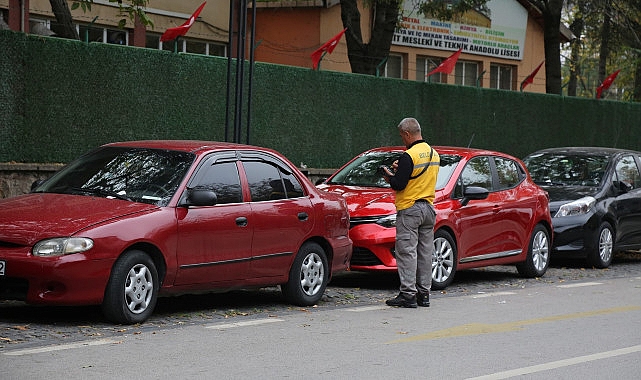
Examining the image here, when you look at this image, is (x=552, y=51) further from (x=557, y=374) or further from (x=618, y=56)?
(x=557, y=374)

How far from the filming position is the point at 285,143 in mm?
20516

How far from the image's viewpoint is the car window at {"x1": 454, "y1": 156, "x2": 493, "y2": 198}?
14.1 m

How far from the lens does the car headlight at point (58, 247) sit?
30.7ft

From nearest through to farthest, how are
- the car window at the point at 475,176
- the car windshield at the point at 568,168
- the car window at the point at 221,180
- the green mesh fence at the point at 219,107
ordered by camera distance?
1. the car window at the point at 221,180
2. the car window at the point at 475,176
3. the green mesh fence at the point at 219,107
4. the car windshield at the point at 568,168

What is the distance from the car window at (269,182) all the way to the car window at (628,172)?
7.83 metres

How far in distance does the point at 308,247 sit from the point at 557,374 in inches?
161

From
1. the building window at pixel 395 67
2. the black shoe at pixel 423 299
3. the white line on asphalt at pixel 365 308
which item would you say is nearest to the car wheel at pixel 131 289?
the white line on asphalt at pixel 365 308

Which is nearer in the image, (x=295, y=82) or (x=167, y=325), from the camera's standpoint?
(x=167, y=325)

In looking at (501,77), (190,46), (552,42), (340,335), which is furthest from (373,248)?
(501,77)

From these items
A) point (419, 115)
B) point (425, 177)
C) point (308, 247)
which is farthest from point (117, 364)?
point (419, 115)

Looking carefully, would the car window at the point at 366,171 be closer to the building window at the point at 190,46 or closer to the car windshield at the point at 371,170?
the car windshield at the point at 371,170

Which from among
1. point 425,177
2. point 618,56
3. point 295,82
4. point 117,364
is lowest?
point 117,364

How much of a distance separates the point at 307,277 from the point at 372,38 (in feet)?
40.6

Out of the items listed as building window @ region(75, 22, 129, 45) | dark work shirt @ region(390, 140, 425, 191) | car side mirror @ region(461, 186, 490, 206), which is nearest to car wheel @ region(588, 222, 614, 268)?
car side mirror @ region(461, 186, 490, 206)
